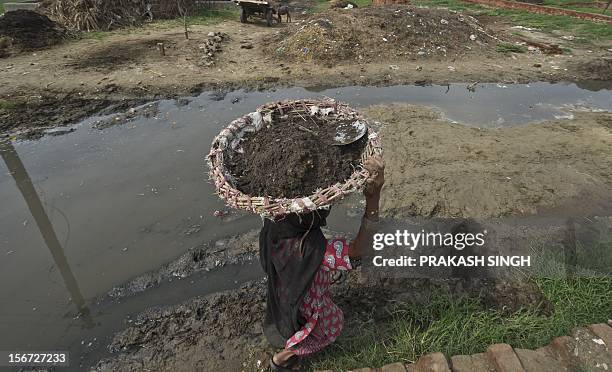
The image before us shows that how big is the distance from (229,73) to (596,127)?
6865 mm

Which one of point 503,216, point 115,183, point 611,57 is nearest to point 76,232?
point 115,183

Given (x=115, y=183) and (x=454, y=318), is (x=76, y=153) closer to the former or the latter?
(x=115, y=183)

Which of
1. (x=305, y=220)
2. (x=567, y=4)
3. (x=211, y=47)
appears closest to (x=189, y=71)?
(x=211, y=47)

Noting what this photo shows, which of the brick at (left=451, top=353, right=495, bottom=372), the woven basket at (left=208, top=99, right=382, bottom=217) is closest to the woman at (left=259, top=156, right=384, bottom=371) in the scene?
the woven basket at (left=208, top=99, right=382, bottom=217)

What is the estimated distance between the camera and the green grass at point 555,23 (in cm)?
1084

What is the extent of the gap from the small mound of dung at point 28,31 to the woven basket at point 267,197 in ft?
33.8

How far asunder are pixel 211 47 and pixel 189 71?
1.46m

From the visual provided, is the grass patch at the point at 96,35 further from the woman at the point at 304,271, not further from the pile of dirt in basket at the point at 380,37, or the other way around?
the woman at the point at 304,271

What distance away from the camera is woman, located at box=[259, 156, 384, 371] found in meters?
1.73

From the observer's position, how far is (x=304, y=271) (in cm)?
177

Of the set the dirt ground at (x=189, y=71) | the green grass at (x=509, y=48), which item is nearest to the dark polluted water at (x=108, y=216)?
the dirt ground at (x=189, y=71)

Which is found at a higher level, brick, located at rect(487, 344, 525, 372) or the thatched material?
the thatched material

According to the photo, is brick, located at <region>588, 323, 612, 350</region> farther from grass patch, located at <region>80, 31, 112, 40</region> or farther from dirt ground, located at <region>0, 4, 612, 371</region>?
grass patch, located at <region>80, 31, 112, 40</region>

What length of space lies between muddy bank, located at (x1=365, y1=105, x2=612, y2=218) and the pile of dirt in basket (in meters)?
3.60
